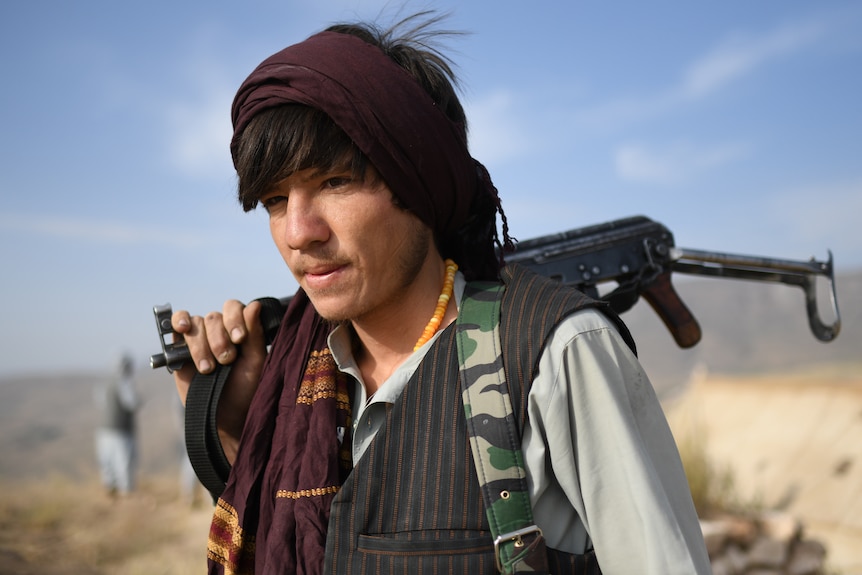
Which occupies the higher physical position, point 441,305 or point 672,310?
point 672,310

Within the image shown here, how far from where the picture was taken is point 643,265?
3.14m

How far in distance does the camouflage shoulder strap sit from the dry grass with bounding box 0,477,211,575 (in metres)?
7.59

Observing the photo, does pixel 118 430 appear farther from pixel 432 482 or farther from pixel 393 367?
pixel 432 482

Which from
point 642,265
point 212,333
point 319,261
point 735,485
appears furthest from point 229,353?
point 735,485

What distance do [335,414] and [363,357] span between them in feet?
0.87

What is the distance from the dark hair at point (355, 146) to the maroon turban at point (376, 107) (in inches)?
1.5

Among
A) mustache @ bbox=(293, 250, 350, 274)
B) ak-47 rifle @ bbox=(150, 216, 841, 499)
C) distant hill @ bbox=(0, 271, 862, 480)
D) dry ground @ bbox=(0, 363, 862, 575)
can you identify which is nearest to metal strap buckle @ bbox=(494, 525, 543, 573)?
mustache @ bbox=(293, 250, 350, 274)

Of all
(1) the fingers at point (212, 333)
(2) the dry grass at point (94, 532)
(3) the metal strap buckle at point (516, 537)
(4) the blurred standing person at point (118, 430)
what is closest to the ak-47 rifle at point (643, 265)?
(1) the fingers at point (212, 333)

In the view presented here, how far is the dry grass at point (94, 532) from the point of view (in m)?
8.20

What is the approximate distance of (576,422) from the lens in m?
1.43

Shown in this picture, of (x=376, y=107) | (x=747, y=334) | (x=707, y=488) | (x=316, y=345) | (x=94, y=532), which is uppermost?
(x=747, y=334)

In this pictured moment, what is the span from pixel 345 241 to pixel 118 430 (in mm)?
12724

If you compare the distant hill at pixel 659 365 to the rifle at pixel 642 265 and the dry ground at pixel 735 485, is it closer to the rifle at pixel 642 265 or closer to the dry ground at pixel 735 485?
the dry ground at pixel 735 485

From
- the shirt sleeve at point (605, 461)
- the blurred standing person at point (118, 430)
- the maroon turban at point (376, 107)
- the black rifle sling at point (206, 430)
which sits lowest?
the shirt sleeve at point (605, 461)
